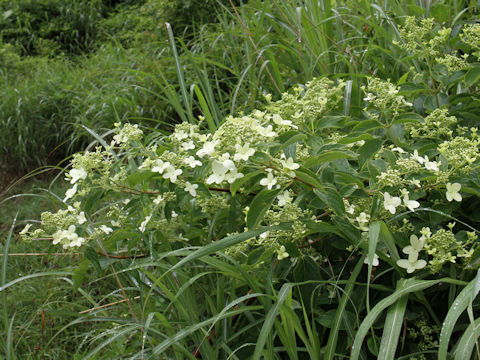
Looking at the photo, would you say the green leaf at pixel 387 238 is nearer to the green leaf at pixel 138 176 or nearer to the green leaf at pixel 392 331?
the green leaf at pixel 392 331

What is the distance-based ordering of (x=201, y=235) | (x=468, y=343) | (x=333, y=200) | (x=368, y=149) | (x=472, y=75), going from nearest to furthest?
(x=468, y=343)
(x=333, y=200)
(x=368, y=149)
(x=472, y=75)
(x=201, y=235)

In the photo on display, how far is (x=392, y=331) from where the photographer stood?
97cm

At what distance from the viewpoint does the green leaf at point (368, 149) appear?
1.17m

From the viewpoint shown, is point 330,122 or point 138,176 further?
point 330,122

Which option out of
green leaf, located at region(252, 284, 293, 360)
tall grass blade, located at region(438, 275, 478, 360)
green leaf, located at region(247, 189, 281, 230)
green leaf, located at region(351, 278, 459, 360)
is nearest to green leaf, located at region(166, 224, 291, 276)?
green leaf, located at region(247, 189, 281, 230)

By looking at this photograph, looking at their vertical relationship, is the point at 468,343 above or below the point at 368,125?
Result: below

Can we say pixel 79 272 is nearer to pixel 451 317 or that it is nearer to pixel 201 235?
pixel 201 235

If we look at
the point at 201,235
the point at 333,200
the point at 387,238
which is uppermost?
the point at 333,200

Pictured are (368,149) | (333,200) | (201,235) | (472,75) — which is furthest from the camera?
(201,235)

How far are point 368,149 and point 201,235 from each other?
56cm

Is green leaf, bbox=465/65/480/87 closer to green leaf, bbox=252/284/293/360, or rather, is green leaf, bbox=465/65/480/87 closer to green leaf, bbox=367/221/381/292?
green leaf, bbox=367/221/381/292

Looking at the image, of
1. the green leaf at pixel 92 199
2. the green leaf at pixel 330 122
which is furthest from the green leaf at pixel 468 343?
the green leaf at pixel 92 199

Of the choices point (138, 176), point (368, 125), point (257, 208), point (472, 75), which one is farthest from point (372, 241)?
point (472, 75)

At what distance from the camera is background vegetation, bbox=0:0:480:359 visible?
1.19 m
